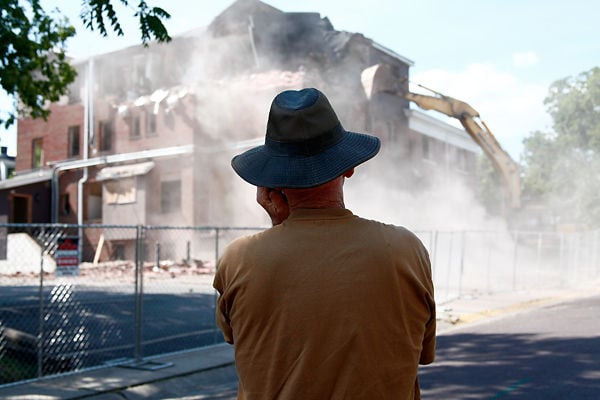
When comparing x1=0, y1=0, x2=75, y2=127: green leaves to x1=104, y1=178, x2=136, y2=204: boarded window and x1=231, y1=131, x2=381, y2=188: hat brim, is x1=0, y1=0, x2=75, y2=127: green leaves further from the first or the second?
x1=104, y1=178, x2=136, y2=204: boarded window

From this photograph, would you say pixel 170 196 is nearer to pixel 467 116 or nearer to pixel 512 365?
pixel 467 116

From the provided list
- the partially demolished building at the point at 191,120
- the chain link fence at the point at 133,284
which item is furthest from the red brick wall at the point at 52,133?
the chain link fence at the point at 133,284

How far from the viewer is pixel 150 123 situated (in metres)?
25.9

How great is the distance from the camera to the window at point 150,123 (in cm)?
2570

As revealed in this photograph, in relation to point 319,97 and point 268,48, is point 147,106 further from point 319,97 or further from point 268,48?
point 319,97

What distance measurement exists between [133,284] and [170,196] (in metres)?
9.90

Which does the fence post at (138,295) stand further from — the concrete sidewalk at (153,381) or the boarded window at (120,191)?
the boarded window at (120,191)

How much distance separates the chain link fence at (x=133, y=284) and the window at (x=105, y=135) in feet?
12.4

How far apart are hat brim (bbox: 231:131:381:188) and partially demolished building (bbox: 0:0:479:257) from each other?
19.9 metres

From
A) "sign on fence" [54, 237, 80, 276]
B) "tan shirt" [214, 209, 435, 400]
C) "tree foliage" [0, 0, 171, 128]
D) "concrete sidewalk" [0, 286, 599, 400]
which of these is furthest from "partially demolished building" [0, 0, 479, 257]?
"tan shirt" [214, 209, 435, 400]

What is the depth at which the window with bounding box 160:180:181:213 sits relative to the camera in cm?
2478

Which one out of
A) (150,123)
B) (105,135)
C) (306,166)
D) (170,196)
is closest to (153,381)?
(306,166)

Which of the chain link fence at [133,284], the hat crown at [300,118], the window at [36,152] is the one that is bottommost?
the chain link fence at [133,284]

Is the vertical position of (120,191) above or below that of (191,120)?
below
